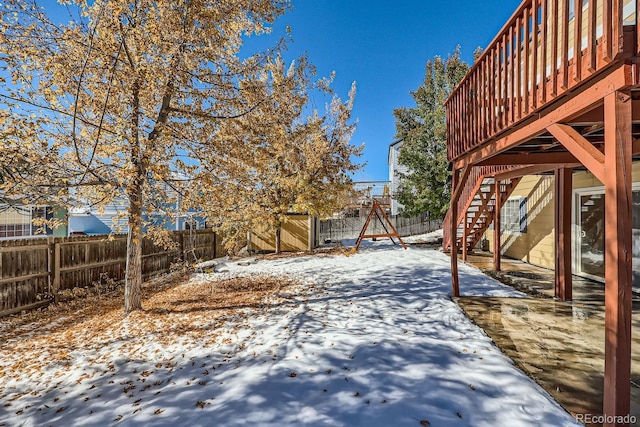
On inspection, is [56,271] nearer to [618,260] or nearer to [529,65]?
[618,260]

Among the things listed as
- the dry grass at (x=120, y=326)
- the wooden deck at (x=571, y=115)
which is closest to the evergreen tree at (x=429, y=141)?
the wooden deck at (x=571, y=115)

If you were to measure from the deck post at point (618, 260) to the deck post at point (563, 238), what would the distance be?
3.59 m

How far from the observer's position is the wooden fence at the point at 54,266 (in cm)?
533

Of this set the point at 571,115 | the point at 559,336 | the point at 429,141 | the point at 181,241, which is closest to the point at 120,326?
the point at 181,241

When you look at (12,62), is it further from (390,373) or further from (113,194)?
(390,373)

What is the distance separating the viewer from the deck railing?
82.8 inches

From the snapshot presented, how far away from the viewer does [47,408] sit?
266 cm

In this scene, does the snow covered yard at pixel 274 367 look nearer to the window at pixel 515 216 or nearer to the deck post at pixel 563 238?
the deck post at pixel 563 238

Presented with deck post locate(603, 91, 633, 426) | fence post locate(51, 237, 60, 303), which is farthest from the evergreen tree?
fence post locate(51, 237, 60, 303)

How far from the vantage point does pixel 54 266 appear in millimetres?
6059

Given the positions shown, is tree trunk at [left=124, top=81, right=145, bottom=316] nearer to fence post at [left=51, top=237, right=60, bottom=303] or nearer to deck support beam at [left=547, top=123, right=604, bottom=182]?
fence post at [left=51, top=237, right=60, bottom=303]

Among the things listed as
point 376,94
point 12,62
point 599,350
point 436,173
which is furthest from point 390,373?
point 376,94

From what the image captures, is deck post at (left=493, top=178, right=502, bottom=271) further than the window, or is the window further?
the window

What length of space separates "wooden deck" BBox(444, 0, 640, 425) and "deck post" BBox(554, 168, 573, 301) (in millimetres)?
17
